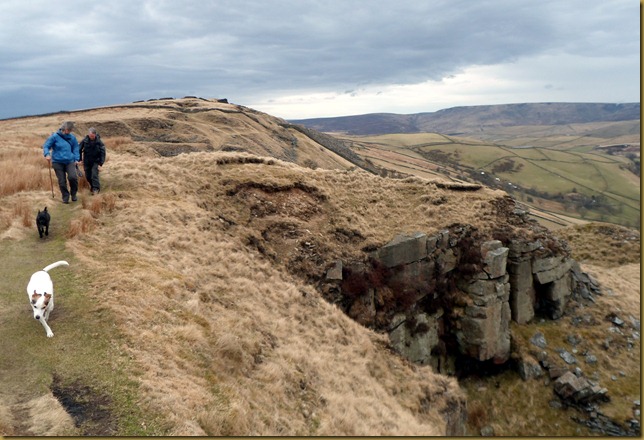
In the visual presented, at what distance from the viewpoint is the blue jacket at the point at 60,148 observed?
15.7 meters

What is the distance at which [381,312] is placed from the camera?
2012 cm

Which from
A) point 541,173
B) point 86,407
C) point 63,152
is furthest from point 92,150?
point 541,173

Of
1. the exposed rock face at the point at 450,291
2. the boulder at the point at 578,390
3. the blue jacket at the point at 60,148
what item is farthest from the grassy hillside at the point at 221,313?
the blue jacket at the point at 60,148

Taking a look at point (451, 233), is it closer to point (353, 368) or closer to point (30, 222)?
point (353, 368)

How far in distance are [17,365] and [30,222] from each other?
316 inches

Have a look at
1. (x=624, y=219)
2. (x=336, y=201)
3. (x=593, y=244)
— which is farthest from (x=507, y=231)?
(x=624, y=219)

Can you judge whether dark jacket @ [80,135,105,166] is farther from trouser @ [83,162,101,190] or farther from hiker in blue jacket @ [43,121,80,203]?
hiker in blue jacket @ [43,121,80,203]

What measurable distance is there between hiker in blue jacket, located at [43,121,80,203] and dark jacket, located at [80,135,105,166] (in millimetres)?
867

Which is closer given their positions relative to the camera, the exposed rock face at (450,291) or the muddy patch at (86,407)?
the muddy patch at (86,407)

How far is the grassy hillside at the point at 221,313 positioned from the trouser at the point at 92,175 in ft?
1.57

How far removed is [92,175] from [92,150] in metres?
1.23

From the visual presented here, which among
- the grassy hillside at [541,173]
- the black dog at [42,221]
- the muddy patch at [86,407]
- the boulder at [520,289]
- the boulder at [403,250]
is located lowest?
the grassy hillside at [541,173]

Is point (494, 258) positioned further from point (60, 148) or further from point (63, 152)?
point (60, 148)

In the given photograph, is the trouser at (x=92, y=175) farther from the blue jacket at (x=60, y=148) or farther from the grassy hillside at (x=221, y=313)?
the blue jacket at (x=60, y=148)
